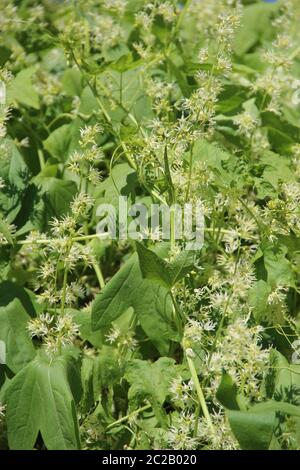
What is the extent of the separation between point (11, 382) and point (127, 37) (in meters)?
1.21

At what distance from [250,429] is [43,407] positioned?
39 centimetres

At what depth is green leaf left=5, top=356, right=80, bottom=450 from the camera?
129 cm

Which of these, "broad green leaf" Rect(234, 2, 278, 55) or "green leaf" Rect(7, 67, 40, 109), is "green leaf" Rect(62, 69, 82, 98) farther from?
"broad green leaf" Rect(234, 2, 278, 55)

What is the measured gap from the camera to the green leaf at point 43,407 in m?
1.29

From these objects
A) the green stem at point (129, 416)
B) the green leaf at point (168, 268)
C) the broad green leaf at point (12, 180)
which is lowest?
the green stem at point (129, 416)

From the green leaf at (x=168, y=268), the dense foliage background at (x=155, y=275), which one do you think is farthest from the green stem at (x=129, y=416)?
the green leaf at (x=168, y=268)

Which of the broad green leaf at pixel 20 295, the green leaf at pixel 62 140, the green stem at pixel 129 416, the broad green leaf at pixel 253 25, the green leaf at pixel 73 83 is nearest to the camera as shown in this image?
the green stem at pixel 129 416

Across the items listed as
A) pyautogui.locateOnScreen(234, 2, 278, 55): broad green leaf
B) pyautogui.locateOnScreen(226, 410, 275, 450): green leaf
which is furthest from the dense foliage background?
pyautogui.locateOnScreen(234, 2, 278, 55): broad green leaf

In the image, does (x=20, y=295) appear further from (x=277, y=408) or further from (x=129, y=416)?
(x=277, y=408)

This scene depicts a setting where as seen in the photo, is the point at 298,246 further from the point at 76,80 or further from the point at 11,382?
the point at 76,80

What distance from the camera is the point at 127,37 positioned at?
7.27ft

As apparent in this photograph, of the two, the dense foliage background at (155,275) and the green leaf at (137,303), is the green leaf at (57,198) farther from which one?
the green leaf at (137,303)

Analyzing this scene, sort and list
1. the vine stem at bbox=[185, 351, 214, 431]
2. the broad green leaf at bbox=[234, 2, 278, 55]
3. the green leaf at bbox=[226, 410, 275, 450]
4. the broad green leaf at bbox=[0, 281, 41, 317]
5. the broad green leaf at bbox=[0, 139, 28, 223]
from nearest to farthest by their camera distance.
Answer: the green leaf at bbox=[226, 410, 275, 450]
the vine stem at bbox=[185, 351, 214, 431]
the broad green leaf at bbox=[0, 281, 41, 317]
the broad green leaf at bbox=[0, 139, 28, 223]
the broad green leaf at bbox=[234, 2, 278, 55]

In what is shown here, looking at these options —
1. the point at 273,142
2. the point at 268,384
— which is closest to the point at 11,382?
the point at 268,384
